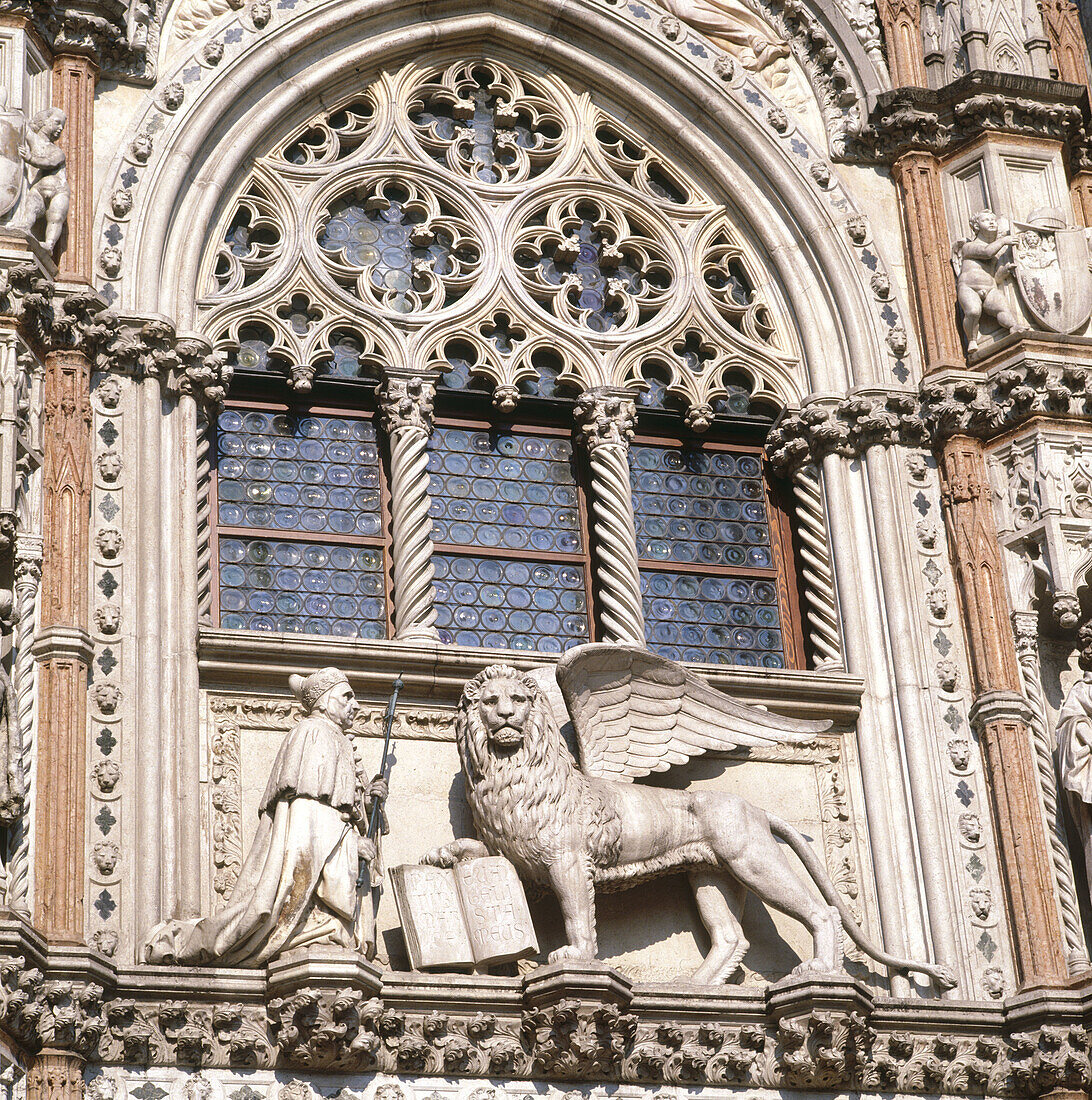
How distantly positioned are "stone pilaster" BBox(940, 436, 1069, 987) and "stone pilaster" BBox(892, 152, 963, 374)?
2.45 feet

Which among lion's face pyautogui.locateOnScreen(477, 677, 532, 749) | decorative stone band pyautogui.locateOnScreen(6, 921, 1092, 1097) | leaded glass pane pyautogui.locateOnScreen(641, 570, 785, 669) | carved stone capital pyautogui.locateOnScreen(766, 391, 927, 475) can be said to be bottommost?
decorative stone band pyautogui.locateOnScreen(6, 921, 1092, 1097)

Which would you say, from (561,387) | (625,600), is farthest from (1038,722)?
(561,387)

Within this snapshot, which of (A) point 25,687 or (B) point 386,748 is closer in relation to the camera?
(A) point 25,687

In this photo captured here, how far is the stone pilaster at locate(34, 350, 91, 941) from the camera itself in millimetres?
14047

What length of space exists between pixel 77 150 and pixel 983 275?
6.10 metres

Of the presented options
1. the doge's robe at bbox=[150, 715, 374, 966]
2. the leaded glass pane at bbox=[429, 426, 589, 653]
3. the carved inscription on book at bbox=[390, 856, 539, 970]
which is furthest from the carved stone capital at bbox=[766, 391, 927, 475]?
the doge's robe at bbox=[150, 715, 374, 966]

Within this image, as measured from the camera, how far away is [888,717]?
16.4 m

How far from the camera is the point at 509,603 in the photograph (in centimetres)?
1669

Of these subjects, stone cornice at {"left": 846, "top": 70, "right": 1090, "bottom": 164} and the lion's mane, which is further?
stone cornice at {"left": 846, "top": 70, "right": 1090, "bottom": 164}

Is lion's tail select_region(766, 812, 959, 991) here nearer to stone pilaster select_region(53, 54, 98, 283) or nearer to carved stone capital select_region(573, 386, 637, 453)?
carved stone capital select_region(573, 386, 637, 453)

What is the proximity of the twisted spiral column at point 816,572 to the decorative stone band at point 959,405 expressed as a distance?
0.63ft

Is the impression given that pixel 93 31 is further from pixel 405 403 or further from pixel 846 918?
pixel 846 918

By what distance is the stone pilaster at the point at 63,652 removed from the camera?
14.0m

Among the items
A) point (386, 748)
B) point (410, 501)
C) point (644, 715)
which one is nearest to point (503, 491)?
point (410, 501)
